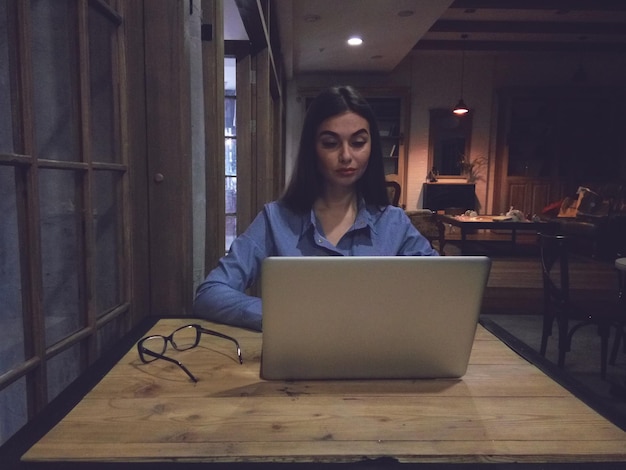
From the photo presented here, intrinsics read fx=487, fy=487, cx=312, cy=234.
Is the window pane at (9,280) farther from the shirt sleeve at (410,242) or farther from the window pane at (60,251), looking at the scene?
the shirt sleeve at (410,242)

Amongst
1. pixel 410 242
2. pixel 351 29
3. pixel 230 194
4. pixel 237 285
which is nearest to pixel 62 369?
pixel 237 285

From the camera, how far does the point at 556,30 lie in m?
6.46

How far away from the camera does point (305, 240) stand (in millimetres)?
1394

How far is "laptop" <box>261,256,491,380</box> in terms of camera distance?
635 millimetres

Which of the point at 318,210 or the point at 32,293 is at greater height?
the point at 318,210

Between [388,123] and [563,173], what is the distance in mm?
2920

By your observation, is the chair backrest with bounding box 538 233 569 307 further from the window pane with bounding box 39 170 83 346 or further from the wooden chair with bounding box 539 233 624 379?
the window pane with bounding box 39 170 83 346

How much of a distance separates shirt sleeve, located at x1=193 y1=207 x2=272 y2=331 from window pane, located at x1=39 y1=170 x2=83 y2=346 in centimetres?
27

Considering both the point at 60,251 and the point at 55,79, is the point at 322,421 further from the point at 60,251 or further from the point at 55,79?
the point at 55,79

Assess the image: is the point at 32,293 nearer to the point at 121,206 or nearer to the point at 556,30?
the point at 121,206

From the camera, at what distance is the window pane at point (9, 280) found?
817 mm

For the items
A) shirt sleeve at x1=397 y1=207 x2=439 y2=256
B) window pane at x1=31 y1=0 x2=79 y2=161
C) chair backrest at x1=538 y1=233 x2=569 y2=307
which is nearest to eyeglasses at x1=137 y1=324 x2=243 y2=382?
window pane at x1=31 y1=0 x2=79 y2=161

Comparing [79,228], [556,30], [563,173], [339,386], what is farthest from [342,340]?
[563,173]

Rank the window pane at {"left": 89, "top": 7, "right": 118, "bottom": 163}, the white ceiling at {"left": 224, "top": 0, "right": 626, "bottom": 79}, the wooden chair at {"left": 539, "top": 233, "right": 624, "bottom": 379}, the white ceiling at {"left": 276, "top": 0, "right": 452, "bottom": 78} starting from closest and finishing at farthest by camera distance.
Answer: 1. the window pane at {"left": 89, "top": 7, "right": 118, "bottom": 163}
2. the wooden chair at {"left": 539, "top": 233, "right": 624, "bottom": 379}
3. the white ceiling at {"left": 276, "top": 0, "right": 452, "bottom": 78}
4. the white ceiling at {"left": 224, "top": 0, "right": 626, "bottom": 79}
